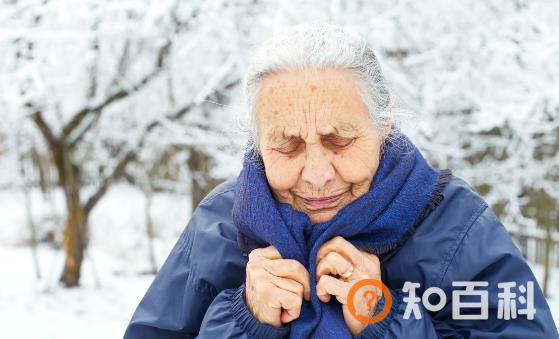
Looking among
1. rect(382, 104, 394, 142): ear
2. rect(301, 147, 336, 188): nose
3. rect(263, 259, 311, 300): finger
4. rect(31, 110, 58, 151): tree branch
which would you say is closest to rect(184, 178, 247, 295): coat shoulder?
rect(263, 259, 311, 300): finger

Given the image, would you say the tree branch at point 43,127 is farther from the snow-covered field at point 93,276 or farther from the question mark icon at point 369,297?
the question mark icon at point 369,297

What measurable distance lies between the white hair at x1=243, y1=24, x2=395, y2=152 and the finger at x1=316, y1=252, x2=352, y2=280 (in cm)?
34

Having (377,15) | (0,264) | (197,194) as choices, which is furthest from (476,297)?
(0,264)

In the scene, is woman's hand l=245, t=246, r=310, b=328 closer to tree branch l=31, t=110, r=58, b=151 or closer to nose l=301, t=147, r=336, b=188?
nose l=301, t=147, r=336, b=188

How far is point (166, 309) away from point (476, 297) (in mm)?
829

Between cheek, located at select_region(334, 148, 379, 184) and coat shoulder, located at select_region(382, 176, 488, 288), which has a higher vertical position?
cheek, located at select_region(334, 148, 379, 184)

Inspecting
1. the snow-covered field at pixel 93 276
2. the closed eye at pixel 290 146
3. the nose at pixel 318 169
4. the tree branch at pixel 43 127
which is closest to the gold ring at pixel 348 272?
the nose at pixel 318 169

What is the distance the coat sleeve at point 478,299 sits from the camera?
1.33 meters

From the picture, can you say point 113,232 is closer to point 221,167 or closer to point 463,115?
point 221,167

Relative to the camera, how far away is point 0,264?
10.7 meters

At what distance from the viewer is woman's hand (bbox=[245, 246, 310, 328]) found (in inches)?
53.1

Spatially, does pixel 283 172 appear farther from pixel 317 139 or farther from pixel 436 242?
pixel 436 242

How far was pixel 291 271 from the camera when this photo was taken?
1.35 metres

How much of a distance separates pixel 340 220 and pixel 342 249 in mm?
68
